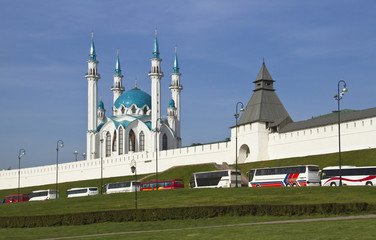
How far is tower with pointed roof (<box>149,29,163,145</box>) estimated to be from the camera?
103688 millimetres

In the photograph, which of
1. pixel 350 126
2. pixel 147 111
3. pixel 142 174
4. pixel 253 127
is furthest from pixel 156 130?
pixel 350 126

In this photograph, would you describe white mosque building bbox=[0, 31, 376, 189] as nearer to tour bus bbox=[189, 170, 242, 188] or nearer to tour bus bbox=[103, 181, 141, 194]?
tour bus bbox=[189, 170, 242, 188]

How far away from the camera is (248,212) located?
33469 millimetres

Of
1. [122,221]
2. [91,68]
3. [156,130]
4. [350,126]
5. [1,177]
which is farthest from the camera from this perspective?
[1,177]

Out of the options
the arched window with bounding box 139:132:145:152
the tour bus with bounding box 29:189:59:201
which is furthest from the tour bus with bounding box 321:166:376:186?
the arched window with bounding box 139:132:145:152

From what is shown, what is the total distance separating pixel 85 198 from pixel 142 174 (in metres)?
39.8

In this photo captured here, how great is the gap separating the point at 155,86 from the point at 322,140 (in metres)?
42.5

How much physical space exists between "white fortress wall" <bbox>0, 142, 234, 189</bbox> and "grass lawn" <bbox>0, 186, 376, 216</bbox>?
29721 millimetres

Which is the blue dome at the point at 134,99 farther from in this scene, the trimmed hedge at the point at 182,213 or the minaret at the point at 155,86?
the trimmed hedge at the point at 182,213

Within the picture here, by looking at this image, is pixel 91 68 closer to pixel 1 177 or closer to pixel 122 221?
pixel 1 177

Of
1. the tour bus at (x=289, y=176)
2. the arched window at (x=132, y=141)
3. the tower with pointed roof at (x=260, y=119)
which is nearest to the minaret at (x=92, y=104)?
the arched window at (x=132, y=141)

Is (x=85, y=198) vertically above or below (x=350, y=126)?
below

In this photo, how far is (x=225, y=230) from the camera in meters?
26.9

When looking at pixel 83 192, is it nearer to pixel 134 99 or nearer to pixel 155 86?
pixel 155 86
